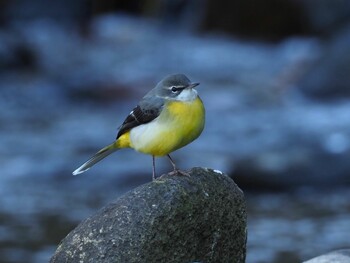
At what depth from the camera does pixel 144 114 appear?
732cm

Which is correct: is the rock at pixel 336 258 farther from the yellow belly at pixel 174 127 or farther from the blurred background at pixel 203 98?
the blurred background at pixel 203 98

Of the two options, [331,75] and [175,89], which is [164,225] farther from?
[331,75]

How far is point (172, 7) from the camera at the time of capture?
2744 centimetres

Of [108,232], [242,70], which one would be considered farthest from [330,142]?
[108,232]

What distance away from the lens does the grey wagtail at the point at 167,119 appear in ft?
23.0

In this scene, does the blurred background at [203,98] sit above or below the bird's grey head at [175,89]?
above

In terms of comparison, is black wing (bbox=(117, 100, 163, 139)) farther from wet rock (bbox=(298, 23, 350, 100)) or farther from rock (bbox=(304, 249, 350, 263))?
wet rock (bbox=(298, 23, 350, 100))

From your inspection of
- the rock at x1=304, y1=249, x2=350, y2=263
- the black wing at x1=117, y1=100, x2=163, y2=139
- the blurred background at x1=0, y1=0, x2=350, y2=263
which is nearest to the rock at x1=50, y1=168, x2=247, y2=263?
the black wing at x1=117, y1=100, x2=163, y2=139

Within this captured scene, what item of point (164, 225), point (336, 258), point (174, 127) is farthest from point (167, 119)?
point (336, 258)

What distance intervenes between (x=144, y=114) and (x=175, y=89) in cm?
30

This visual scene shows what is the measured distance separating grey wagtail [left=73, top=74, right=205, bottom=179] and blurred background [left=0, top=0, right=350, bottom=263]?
447 cm

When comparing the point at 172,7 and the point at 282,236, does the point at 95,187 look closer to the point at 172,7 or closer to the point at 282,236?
the point at 282,236

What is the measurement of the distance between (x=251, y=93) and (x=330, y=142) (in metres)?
5.46

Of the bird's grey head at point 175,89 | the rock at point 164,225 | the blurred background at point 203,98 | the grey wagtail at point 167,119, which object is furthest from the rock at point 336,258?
the blurred background at point 203,98
